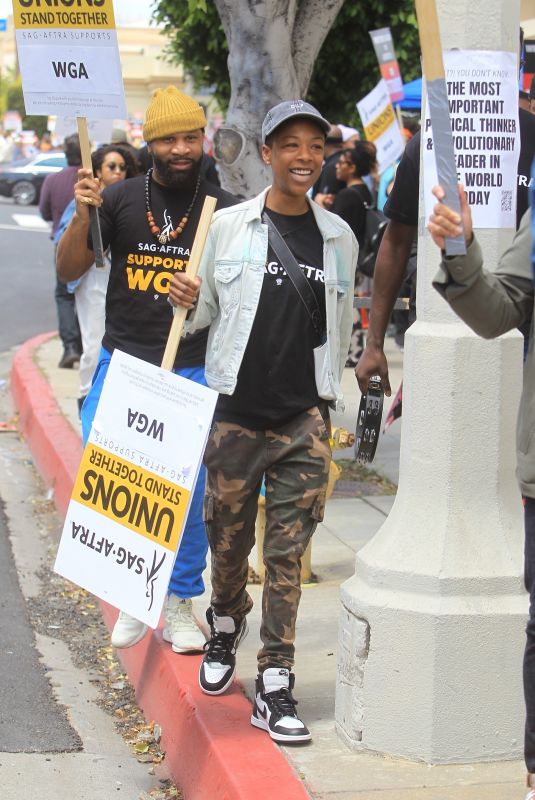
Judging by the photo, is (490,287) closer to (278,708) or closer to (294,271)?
(294,271)

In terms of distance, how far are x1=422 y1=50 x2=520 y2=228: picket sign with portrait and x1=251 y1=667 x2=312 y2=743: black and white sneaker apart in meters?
1.57

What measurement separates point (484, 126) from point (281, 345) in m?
0.95

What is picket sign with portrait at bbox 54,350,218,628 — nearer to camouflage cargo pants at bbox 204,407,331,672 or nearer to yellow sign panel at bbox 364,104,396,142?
camouflage cargo pants at bbox 204,407,331,672

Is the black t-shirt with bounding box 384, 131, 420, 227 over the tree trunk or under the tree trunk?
under

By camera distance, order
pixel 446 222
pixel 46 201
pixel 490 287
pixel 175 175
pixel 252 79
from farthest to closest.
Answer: pixel 46 201
pixel 252 79
pixel 175 175
pixel 490 287
pixel 446 222

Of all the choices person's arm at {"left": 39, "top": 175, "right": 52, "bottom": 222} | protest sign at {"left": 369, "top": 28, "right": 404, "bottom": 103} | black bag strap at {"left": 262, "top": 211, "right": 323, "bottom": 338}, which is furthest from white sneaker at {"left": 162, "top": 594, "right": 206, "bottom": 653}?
protest sign at {"left": 369, "top": 28, "right": 404, "bottom": 103}

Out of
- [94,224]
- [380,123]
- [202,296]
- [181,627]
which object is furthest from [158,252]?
[380,123]

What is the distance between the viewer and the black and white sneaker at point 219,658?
15.0 ft

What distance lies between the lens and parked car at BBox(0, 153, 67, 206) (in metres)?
36.8

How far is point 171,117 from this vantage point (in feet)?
15.9

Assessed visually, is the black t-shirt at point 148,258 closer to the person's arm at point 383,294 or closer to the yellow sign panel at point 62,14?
the yellow sign panel at point 62,14

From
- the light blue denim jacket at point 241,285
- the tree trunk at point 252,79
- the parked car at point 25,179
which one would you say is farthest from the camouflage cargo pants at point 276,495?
the parked car at point 25,179

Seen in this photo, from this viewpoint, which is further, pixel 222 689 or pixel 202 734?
pixel 222 689

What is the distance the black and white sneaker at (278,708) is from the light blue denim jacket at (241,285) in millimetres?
905
